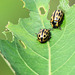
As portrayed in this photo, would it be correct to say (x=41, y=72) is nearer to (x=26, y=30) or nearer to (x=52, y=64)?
(x=52, y=64)

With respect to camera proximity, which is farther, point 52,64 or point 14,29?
point 14,29

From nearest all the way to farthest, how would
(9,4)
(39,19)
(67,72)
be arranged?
(67,72), (39,19), (9,4)

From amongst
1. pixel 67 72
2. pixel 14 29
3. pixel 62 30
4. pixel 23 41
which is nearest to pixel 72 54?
pixel 67 72

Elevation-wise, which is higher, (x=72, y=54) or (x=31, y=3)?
(x=31, y=3)

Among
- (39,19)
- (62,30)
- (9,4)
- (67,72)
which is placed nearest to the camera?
(67,72)

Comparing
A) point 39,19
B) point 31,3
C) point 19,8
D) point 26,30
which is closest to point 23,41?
point 26,30

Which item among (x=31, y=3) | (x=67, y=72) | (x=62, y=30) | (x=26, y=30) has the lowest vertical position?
(x=67, y=72)
